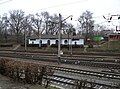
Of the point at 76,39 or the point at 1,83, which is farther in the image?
the point at 76,39

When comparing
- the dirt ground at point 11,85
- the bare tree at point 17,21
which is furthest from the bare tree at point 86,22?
the dirt ground at point 11,85

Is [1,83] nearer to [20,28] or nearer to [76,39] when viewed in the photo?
[76,39]

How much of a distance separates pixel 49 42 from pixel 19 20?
23.7 metres

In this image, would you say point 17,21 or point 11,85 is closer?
point 11,85

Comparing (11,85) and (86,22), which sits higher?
(86,22)

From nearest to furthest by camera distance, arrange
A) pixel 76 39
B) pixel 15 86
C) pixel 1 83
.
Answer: pixel 15 86 → pixel 1 83 → pixel 76 39

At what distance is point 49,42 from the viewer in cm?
8438

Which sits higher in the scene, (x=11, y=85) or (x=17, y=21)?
(x=17, y=21)

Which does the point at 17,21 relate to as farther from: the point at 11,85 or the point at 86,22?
the point at 11,85

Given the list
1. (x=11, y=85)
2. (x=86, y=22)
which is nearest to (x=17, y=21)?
(x=86, y=22)

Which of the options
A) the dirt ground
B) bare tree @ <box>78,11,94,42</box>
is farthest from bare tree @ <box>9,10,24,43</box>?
the dirt ground

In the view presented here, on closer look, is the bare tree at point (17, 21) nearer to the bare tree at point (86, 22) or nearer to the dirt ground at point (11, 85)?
the bare tree at point (86, 22)

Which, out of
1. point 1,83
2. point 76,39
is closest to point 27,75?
point 1,83

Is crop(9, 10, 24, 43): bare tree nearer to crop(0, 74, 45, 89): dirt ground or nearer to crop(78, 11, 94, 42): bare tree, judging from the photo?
crop(78, 11, 94, 42): bare tree
